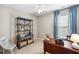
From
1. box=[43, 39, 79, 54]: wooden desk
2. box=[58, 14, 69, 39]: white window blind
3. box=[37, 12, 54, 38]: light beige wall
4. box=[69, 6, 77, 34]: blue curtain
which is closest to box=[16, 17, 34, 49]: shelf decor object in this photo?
box=[37, 12, 54, 38]: light beige wall

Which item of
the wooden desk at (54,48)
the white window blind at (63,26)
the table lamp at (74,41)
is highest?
the white window blind at (63,26)

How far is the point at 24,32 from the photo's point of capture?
76.8 inches

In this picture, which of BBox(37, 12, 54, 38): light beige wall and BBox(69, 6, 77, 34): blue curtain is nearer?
BBox(69, 6, 77, 34): blue curtain

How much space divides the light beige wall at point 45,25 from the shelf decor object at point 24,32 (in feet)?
0.63

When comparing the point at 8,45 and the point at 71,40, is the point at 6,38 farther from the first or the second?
the point at 71,40

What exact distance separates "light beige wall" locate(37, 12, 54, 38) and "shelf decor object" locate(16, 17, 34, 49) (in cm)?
19

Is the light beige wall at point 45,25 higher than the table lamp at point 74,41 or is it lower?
higher

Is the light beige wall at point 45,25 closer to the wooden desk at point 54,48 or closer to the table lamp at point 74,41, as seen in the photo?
the wooden desk at point 54,48

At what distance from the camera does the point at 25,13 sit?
5.20 ft

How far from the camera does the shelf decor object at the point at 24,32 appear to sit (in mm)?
1799

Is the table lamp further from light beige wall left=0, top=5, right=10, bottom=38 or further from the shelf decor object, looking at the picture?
light beige wall left=0, top=5, right=10, bottom=38

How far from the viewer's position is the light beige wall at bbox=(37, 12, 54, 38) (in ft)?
5.23

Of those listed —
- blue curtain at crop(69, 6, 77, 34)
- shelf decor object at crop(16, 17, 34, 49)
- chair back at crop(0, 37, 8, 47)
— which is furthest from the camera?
shelf decor object at crop(16, 17, 34, 49)

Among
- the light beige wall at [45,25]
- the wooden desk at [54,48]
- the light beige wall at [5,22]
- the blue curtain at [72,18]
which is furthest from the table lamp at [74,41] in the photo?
the light beige wall at [5,22]
